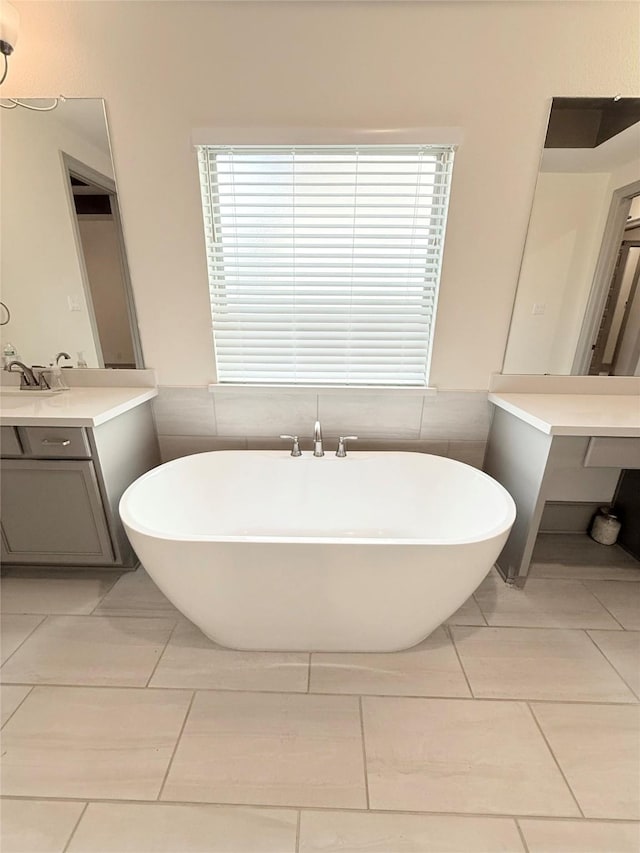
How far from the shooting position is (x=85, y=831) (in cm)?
94

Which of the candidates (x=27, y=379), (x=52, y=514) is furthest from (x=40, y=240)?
(x=52, y=514)

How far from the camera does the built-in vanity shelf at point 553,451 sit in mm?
1459

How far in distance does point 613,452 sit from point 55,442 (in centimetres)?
227

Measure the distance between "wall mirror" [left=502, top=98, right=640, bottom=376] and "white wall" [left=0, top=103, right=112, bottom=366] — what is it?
197cm

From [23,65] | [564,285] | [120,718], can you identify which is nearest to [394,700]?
[120,718]

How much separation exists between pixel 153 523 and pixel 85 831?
2.82ft

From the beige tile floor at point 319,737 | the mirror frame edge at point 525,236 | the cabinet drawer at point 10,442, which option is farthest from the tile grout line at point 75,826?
the mirror frame edge at point 525,236

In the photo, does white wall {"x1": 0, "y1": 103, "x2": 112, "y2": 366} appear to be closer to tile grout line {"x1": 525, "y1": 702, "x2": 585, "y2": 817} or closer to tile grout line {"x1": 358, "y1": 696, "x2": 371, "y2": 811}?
tile grout line {"x1": 358, "y1": 696, "x2": 371, "y2": 811}

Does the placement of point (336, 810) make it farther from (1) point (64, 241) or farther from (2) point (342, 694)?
(1) point (64, 241)

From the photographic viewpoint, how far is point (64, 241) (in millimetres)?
1752

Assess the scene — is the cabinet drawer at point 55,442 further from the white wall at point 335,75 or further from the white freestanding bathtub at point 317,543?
the white wall at point 335,75

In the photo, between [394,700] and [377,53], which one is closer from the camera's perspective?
[394,700]

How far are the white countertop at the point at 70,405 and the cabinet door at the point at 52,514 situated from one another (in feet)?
0.64

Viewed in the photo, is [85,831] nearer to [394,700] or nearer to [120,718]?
[120,718]
